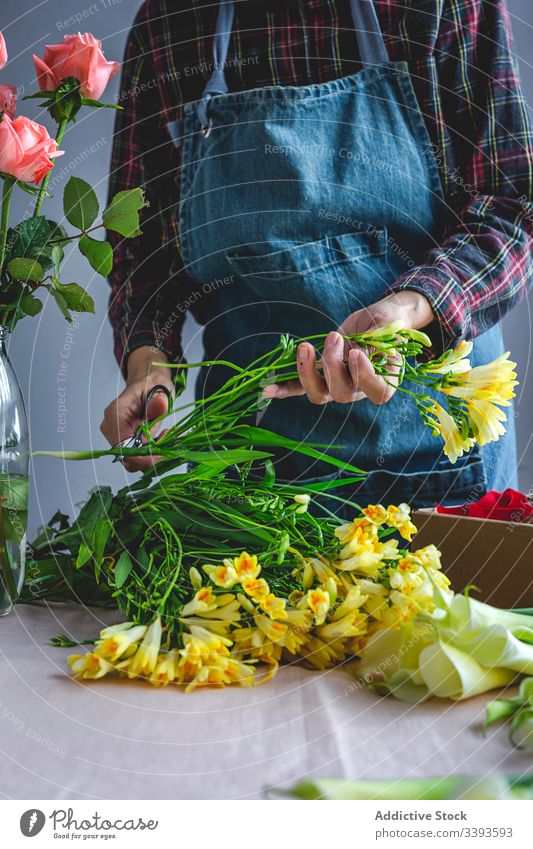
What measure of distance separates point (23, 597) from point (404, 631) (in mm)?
274

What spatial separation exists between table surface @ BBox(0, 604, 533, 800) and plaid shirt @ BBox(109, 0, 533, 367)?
32 centimetres

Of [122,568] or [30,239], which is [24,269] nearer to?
[30,239]

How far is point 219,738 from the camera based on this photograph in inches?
11.4

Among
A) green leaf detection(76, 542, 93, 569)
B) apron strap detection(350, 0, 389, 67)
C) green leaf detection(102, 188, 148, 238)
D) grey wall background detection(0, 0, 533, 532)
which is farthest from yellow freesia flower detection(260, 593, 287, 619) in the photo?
grey wall background detection(0, 0, 533, 532)

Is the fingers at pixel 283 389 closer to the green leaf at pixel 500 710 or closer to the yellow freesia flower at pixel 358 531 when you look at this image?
the yellow freesia flower at pixel 358 531

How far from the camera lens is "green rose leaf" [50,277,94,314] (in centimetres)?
41

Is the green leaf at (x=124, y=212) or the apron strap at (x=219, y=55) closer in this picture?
the green leaf at (x=124, y=212)

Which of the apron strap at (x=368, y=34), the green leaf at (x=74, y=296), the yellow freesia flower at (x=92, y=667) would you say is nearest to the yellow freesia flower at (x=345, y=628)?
the yellow freesia flower at (x=92, y=667)

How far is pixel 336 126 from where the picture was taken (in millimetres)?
665

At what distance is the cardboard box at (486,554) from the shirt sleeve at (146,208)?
0.38 meters

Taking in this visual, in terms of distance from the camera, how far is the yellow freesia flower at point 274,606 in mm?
335

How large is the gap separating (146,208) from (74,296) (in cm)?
38

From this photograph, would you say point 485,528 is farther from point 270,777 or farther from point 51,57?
point 51,57

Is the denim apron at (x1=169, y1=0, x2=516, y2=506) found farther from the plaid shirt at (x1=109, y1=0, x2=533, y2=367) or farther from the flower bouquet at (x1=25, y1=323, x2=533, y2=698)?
the flower bouquet at (x1=25, y1=323, x2=533, y2=698)
